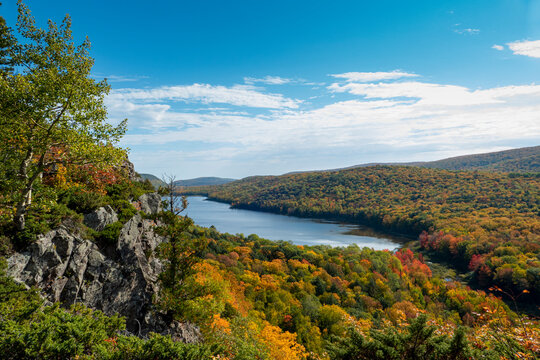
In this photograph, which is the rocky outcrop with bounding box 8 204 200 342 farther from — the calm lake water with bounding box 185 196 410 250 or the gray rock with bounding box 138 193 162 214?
the calm lake water with bounding box 185 196 410 250

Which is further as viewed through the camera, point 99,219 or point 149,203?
point 149,203

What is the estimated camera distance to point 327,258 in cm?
6353

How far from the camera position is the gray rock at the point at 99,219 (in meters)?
13.9

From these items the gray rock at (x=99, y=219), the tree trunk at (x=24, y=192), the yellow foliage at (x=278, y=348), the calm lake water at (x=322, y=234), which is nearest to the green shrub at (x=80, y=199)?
the gray rock at (x=99, y=219)

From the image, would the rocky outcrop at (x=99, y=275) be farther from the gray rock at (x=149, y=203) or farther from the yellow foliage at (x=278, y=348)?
the yellow foliage at (x=278, y=348)

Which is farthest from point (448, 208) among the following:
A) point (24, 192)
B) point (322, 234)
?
point (24, 192)

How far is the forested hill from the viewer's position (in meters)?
63.0

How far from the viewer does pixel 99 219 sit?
1416 centimetres

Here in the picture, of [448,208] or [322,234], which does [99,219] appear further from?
[448,208]

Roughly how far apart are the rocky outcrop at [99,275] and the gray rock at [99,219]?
38.1 inches

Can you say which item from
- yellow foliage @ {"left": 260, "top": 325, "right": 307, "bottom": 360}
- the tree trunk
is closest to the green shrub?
the tree trunk

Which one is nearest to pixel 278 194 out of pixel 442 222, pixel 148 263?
pixel 442 222

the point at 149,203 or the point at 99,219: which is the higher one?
the point at 149,203

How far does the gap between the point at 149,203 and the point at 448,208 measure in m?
125
